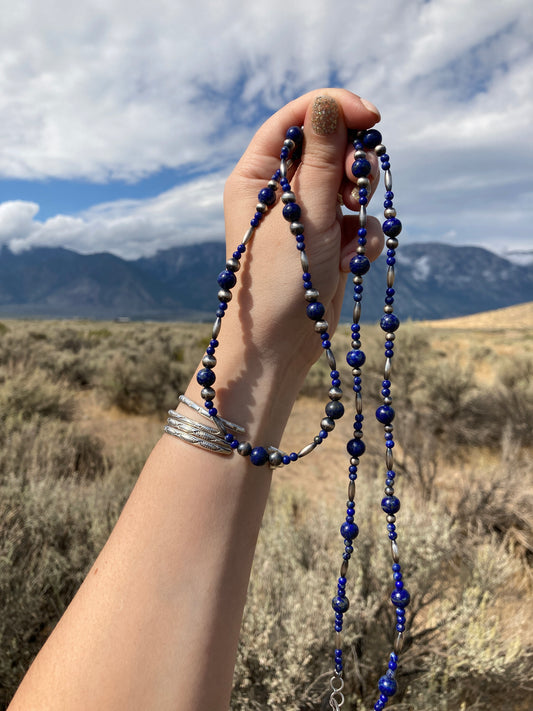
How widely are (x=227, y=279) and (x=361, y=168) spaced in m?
0.41

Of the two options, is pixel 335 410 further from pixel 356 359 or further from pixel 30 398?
pixel 30 398

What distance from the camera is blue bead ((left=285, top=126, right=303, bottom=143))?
1.06 metres

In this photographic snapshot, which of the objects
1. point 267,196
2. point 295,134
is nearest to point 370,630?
point 267,196

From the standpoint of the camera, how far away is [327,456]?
7.76 m

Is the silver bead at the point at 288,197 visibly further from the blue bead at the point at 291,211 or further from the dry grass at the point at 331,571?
the dry grass at the point at 331,571

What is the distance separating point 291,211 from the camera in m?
1.01

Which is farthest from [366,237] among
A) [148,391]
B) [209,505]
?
[148,391]

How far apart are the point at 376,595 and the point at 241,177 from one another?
Answer: 8.05ft

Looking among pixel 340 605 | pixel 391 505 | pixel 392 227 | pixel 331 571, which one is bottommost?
pixel 331 571

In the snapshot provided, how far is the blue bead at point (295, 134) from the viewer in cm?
106

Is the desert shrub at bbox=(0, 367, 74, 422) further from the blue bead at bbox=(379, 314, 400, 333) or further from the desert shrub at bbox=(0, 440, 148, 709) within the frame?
the blue bead at bbox=(379, 314, 400, 333)

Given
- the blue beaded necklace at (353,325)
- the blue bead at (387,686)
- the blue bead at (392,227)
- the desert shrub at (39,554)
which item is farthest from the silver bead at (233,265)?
the desert shrub at (39,554)

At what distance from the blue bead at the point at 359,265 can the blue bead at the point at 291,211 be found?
0.63 ft

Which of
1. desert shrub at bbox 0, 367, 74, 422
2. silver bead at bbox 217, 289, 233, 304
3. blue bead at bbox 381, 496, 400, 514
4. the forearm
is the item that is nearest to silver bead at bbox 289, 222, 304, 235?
silver bead at bbox 217, 289, 233, 304
